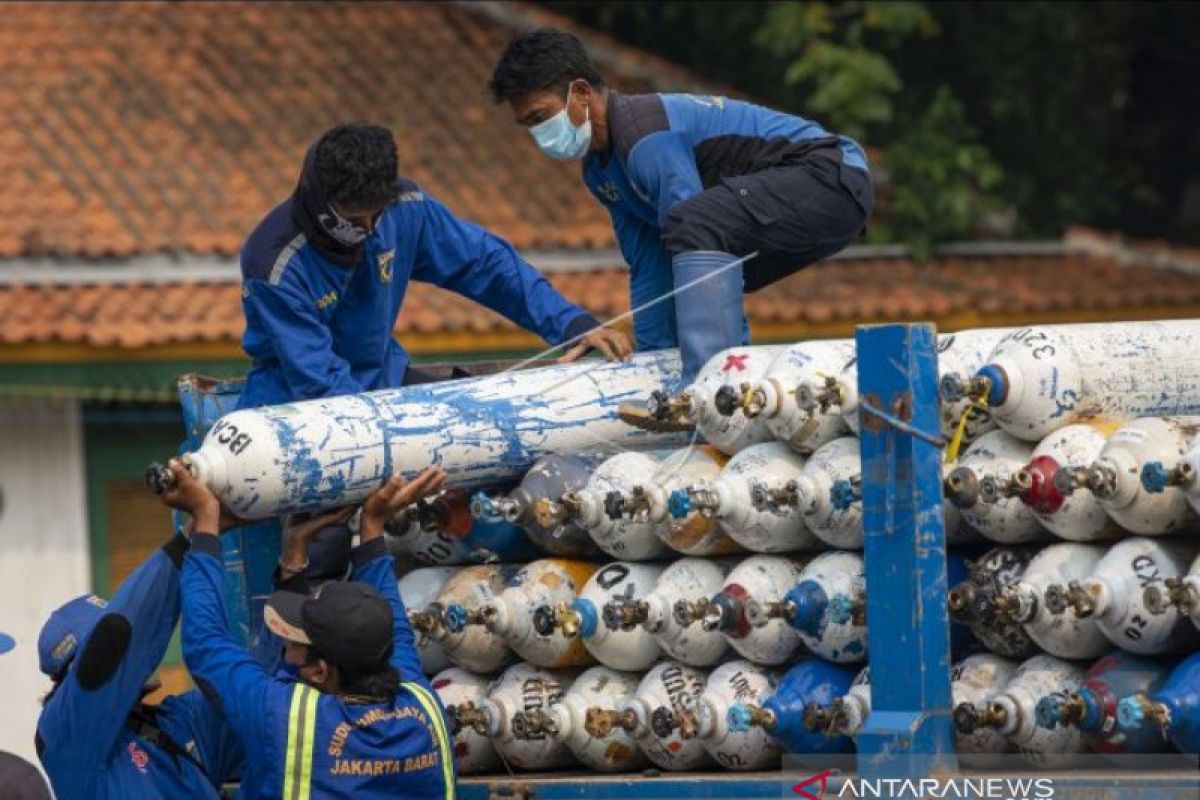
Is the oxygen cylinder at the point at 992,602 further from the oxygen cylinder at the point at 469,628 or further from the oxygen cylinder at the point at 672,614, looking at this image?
the oxygen cylinder at the point at 469,628

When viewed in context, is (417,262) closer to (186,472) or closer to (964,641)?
(186,472)

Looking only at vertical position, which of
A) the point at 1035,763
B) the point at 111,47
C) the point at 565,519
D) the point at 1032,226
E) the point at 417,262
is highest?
the point at 111,47

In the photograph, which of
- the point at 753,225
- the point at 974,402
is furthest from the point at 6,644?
the point at 974,402

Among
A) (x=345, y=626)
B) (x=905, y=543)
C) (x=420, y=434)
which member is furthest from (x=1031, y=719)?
(x=420, y=434)

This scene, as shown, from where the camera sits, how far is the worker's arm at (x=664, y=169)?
18.9 ft

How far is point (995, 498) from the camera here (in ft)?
15.6

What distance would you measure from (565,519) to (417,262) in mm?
1124

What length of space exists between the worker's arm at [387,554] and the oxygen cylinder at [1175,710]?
150 centimetres

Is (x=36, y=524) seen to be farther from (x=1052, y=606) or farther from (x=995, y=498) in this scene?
(x=1052, y=606)

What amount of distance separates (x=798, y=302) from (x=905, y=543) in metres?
11.4

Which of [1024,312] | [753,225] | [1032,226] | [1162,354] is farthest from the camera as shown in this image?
[1032,226]

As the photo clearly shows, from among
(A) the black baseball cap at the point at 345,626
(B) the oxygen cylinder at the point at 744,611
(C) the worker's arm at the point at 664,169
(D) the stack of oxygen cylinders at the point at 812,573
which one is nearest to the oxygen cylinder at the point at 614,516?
(D) the stack of oxygen cylinders at the point at 812,573

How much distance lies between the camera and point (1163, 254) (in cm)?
1753

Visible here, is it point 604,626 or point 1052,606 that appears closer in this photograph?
point 1052,606
